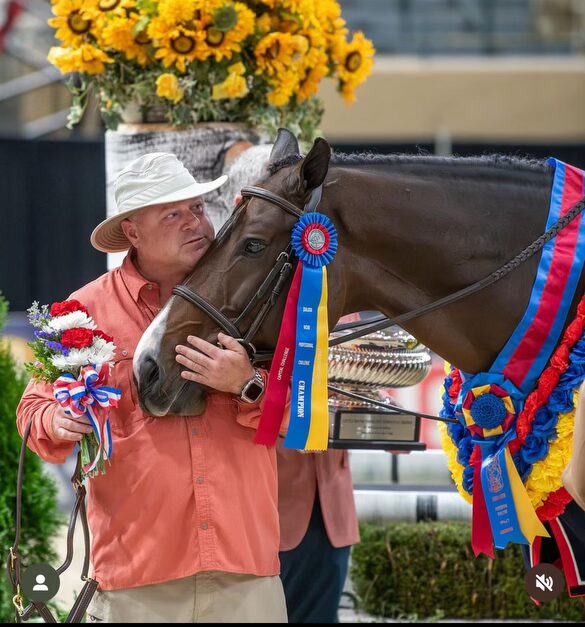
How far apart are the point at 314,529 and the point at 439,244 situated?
1.28 m

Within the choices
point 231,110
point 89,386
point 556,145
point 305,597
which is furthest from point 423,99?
point 89,386

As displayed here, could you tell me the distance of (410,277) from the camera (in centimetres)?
254

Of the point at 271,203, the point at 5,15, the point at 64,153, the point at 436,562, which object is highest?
the point at 5,15

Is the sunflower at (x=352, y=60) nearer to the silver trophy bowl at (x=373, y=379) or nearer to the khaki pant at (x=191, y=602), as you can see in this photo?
the silver trophy bowl at (x=373, y=379)

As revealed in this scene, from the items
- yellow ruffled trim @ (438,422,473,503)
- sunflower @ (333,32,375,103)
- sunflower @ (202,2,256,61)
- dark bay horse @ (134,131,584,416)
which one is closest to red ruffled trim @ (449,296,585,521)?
dark bay horse @ (134,131,584,416)

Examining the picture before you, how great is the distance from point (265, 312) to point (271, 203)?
261 mm

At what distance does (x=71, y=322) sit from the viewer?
2402 mm

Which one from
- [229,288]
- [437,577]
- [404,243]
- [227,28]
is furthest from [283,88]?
[437,577]

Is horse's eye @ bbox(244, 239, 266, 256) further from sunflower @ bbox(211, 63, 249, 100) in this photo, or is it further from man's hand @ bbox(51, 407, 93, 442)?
sunflower @ bbox(211, 63, 249, 100)

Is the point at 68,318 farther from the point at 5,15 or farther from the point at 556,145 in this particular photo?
the point at 5,15

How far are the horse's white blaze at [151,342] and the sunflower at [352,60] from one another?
2.16 m

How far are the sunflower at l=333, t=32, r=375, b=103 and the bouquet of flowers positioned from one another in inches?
84.6

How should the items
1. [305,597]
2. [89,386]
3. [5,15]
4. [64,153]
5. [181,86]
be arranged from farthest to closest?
[5,15] < [64,153] < [181,86] < [305,597] < [89,386]

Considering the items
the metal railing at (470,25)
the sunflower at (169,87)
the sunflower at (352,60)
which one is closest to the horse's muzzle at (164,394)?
the sunflower at (169,87)
